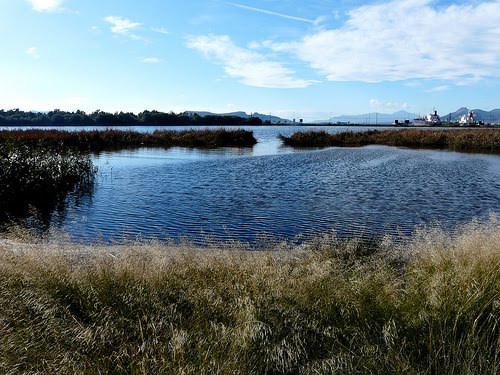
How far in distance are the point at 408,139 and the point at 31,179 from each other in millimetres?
45830

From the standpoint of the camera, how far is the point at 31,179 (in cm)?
1574

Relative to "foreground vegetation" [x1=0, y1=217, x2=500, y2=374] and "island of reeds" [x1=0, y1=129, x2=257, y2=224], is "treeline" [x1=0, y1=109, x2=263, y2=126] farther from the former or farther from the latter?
"foreground vegetation" [x1=0, y1=217, x2=500, y2=374]

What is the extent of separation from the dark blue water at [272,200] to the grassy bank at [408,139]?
20.9 m

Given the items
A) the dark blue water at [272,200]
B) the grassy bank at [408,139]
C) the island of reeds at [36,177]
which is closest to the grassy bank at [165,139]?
the grassy bank at [408,139]

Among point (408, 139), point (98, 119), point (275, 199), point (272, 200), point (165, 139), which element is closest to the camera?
point (272, 200)

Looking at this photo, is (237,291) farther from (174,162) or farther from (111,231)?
(174,162)

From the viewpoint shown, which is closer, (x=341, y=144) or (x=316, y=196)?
(x=316, y=196)

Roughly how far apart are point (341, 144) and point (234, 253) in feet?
152

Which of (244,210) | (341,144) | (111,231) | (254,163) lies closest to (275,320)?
(111,231)

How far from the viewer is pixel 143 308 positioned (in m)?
4.88

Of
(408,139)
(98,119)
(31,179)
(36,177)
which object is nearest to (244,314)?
(31,179)

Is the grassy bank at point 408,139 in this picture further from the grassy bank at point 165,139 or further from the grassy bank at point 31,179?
the grassy bank at point 31,179

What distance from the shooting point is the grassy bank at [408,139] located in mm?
46281

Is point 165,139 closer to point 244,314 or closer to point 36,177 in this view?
point 36,177
